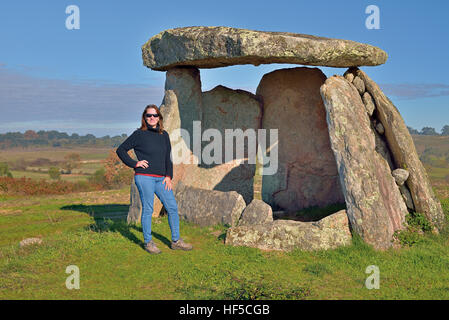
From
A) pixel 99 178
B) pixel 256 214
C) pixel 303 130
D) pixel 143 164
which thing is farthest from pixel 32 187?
pixel 143 164

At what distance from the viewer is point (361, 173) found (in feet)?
30.7

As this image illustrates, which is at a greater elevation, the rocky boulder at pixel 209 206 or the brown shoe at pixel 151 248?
the rocky boulder at pixel 209 206

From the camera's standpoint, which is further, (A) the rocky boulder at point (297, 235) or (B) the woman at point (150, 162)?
(A) the rocky boulder at point (297, 235)

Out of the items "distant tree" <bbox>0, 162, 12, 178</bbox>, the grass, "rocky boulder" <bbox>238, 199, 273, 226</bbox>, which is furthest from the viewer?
"distant tree" <bbox>0, 162, 12, 178</bbox>

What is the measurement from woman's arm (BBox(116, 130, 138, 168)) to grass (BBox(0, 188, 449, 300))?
1.91 m

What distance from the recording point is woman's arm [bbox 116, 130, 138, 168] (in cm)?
841

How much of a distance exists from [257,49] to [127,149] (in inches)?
156

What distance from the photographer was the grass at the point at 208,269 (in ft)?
23.1

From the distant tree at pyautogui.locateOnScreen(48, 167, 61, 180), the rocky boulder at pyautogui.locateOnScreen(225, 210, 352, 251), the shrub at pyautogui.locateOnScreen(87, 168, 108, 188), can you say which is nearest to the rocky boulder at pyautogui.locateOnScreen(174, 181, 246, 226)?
the rocky boulder at pyautogui.locateOnScreen(225, 210, 352, 251)

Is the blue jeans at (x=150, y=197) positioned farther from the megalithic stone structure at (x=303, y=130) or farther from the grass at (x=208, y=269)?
the megalithic stone structure at (x=303, y=130)

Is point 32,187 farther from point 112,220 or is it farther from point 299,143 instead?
point 299,143

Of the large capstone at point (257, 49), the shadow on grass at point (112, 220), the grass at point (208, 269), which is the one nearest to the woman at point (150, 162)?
the grass at point (208, 269)

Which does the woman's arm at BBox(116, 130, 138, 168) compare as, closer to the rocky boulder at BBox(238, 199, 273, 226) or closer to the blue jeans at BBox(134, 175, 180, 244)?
the blue jeans at BBox(134, 175, 180, 244)
